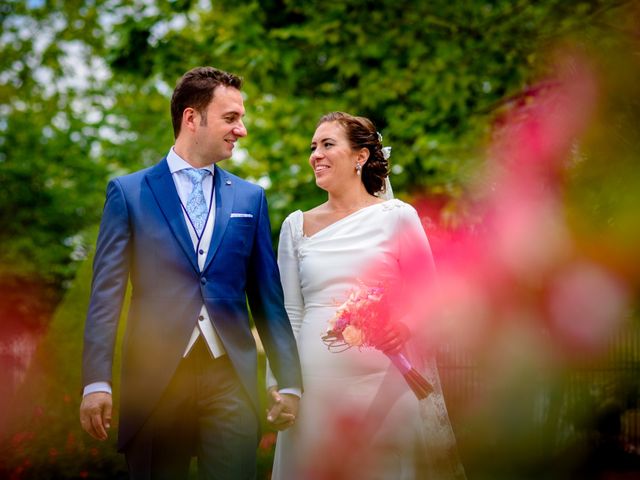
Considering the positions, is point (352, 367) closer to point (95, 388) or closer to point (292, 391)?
point (292, 391)

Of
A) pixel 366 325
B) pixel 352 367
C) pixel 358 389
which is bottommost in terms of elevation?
pixel 358 389

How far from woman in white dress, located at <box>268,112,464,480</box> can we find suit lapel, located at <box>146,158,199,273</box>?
47.0 inches

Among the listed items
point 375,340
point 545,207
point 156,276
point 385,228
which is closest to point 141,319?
point 156,276

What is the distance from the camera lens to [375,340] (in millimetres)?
4508

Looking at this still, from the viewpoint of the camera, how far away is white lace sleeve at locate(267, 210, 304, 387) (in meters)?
4.90

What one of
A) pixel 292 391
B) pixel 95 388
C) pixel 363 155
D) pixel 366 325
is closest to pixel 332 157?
pixel 363 155

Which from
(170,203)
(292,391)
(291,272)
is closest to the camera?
(170,203)

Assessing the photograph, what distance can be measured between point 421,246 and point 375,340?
0.66 metres

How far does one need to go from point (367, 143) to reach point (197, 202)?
58.6 inches

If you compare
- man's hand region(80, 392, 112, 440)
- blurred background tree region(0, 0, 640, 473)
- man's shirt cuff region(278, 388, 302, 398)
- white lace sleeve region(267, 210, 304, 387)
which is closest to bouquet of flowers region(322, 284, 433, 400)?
white lace sleeve region(267, 210, 304, 387)

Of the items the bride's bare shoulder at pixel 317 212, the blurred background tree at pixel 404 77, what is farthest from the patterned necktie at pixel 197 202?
the blurred background tree at pixel 404 77

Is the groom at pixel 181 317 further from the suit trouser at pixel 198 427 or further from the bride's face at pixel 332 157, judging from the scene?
the bride's face at pixel 332 157

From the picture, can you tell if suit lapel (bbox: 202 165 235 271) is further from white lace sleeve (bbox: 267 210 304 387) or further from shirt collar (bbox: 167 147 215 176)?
white lace sleeve (bbox: 267 210 304 387)

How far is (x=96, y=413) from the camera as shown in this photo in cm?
351
